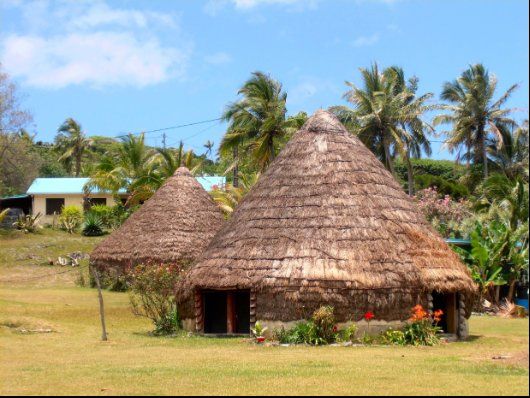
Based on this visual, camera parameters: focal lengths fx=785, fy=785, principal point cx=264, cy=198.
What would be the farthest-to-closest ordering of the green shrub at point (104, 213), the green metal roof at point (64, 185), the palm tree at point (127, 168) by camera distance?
the green metal roof at point (64, 185) < the green shrub at point (104, 213) < the palm tree at point (127, 168)

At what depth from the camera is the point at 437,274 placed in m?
18.7

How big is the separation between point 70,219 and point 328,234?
30.4 m

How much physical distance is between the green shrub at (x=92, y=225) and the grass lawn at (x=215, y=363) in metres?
19.9

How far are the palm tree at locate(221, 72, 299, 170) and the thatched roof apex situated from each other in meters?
13.1

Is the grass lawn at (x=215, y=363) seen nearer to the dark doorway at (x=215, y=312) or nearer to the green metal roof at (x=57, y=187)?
the dark doorway at (x=215, y=312)

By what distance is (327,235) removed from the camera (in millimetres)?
18672

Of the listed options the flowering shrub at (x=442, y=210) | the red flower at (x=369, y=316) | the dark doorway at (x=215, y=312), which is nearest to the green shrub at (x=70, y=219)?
the flowering shrub at (x=442, y=210)

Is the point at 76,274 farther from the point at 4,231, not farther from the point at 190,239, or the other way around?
the point at 4,231

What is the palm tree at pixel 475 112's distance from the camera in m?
45.0

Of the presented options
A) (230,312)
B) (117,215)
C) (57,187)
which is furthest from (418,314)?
(57,187)

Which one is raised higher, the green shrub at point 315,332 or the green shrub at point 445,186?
the green shrub at point 445,186

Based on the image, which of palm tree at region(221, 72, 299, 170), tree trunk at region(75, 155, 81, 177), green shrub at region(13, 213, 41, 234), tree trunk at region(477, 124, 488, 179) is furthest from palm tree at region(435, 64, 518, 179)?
tree trunk at region(75, 155, 81, 177)

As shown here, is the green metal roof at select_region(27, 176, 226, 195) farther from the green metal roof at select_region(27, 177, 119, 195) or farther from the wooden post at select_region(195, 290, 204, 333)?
the wooden post at select_region(195, 290, 204, 333)

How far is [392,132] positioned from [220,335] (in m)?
24.6
